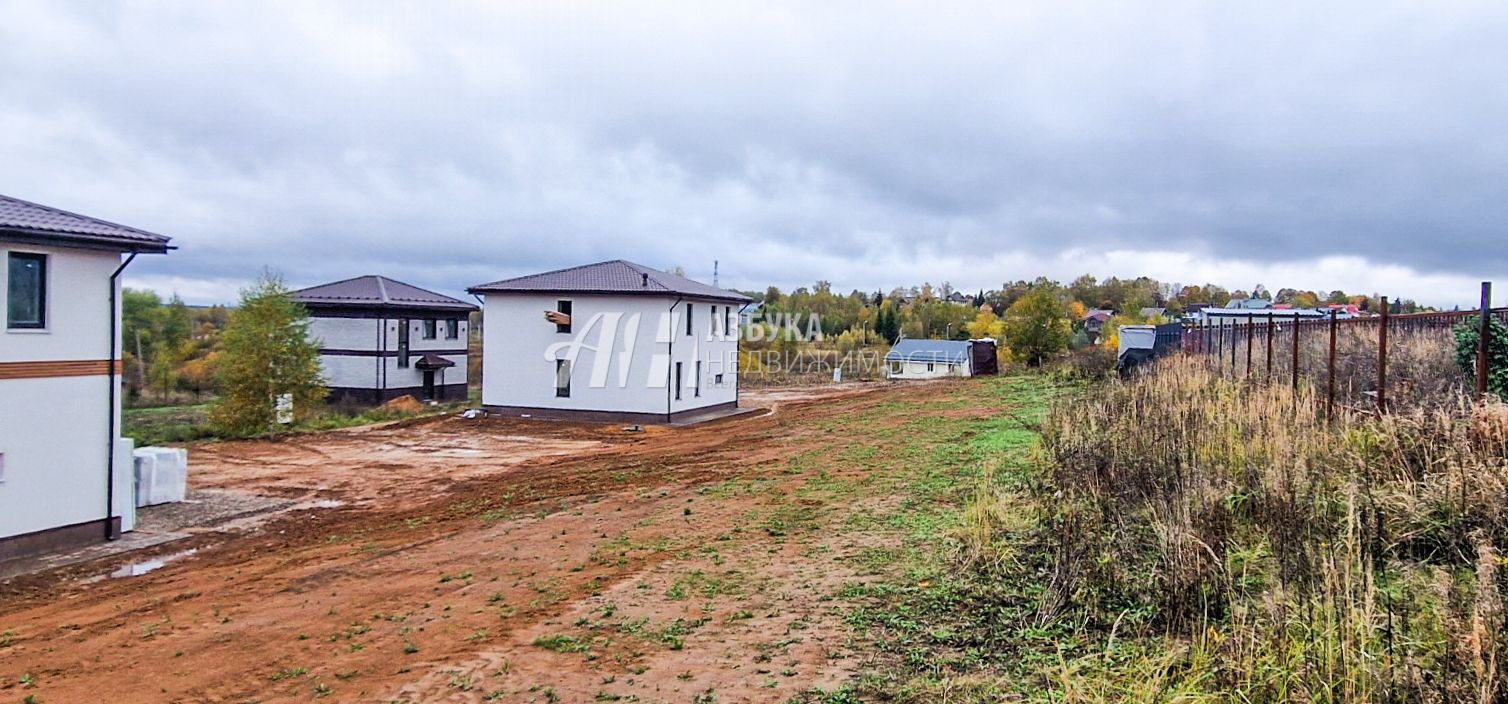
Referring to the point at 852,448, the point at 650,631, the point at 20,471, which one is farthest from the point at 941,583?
the point at 20,471

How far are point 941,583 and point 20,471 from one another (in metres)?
10.9

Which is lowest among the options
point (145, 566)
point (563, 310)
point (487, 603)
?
point (145, 566)

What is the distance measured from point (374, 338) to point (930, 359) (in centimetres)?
3351

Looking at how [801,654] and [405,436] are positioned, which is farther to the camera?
[405,436]

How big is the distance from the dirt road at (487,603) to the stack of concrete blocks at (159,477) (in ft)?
9.12

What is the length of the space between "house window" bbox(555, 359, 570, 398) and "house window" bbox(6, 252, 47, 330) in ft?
58.6

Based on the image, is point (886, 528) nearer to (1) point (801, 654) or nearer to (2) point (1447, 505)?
(1) point (801, 654)

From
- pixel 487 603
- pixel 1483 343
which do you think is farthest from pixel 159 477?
pixel 1483 343

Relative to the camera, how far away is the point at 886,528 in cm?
764

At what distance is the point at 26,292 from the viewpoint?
34.2 feet

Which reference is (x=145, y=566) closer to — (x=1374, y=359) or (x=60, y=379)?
(x=60, y=379)

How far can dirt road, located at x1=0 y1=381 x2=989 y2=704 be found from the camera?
16.7 ft

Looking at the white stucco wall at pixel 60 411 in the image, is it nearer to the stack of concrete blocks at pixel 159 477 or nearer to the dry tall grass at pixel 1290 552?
the stack of concrete blocks at pixel 159 477

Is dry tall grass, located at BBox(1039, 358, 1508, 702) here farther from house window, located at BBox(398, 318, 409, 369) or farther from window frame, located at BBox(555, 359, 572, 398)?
house window, located at BBox(398, 318, 409, 369)
